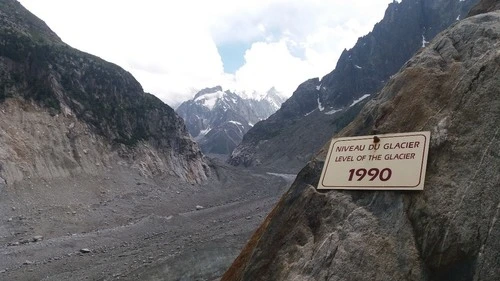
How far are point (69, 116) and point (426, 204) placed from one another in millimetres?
67989

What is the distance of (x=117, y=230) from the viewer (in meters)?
44.0

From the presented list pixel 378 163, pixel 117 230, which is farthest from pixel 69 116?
pixel 378 163

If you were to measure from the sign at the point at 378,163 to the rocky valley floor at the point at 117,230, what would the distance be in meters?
20.4

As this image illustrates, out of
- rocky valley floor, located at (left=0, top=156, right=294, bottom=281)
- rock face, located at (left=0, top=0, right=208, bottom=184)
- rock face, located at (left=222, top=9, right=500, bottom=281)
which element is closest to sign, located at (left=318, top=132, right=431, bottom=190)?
rock face, located at (left=222, top=9, right=500, bottom=281)

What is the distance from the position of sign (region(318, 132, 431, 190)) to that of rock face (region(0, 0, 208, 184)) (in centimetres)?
4952

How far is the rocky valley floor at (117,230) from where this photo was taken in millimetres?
29625

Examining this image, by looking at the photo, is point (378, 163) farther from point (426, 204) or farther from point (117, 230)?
point (117, 230)

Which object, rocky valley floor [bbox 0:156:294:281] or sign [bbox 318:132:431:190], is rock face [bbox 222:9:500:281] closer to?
sign [bbox 318:132:431:190]

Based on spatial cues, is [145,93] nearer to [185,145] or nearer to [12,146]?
[185,145]

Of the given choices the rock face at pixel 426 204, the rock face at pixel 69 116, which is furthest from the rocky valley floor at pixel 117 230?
the rock face at pixel 426 204

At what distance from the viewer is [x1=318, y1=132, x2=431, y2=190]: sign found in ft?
24.6

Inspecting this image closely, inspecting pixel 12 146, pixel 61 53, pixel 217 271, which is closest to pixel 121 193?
pixel 12 146

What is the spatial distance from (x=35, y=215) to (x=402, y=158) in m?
44.8

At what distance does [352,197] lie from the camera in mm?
8117
